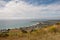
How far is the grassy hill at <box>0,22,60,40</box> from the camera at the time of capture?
4063mm

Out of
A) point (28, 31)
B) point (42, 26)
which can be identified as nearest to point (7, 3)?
point (28, 31)

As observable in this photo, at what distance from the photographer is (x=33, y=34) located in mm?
4324

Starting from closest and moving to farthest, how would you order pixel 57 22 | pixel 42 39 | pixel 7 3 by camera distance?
pixel 42 39 → pixel 7 3 → pixel 57 22

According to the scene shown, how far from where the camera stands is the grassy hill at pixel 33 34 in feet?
13.3

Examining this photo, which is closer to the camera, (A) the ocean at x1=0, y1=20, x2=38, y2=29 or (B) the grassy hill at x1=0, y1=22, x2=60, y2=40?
(B) the grassy hill at x1=0, y1=22, x2=60, y2=40

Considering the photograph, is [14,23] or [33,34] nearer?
[33,34]

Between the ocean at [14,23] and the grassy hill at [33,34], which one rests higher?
the ocean at [14,23]

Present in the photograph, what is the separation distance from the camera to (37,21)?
4.73 metres

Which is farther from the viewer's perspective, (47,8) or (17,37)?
(47,8)

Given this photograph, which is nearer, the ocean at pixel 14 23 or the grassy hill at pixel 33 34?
the grassy hill at pixel 33 34

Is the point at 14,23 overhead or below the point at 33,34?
overhead

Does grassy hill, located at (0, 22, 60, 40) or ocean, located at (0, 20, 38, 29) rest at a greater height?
ocean, located at (0, 20, 38, 29)

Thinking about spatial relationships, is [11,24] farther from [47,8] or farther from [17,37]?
[47,8]

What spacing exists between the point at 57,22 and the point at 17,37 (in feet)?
5.59
